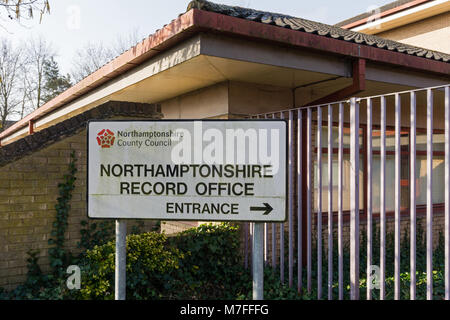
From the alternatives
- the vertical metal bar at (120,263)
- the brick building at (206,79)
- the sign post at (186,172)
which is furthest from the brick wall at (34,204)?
the vertical metal bar at (120,263)

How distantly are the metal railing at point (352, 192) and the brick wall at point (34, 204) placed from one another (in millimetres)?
2267

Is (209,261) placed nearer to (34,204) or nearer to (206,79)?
(34,204)

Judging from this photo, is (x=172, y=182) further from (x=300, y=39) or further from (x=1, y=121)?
(x=1, y=121)

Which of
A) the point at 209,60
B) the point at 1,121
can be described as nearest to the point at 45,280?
the point at 209,60

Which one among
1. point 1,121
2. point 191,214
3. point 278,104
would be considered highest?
point 1,121

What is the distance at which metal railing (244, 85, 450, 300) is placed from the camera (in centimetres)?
324

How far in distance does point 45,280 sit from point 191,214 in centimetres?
264

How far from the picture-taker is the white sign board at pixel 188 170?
216 cm

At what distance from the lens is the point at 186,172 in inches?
89.4
